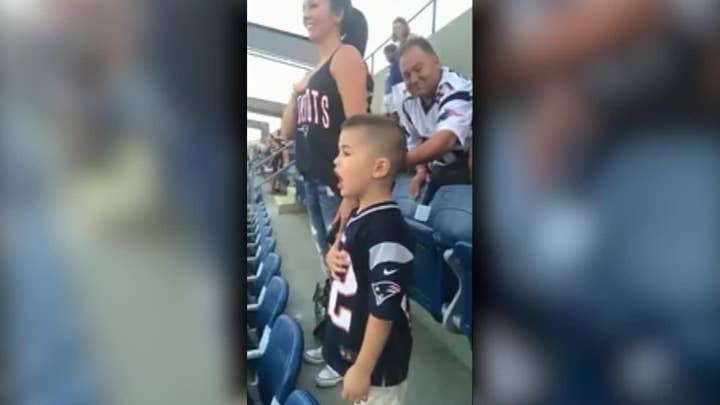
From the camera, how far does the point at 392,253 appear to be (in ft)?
3.44

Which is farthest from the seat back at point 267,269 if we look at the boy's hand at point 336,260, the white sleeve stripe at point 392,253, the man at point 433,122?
the man at point 433,122

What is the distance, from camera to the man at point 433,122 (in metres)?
1.04

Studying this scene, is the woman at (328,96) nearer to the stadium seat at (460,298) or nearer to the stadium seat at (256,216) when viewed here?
the stadium seat at (256,216)

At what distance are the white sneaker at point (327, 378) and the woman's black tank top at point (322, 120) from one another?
1.21ft

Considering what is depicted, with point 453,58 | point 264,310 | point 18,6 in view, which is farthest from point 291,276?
point 18,6

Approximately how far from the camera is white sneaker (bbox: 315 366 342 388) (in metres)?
1.06

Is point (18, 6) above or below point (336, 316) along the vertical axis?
above

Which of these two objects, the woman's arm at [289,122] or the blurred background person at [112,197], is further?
the woman's arm at [289,122]

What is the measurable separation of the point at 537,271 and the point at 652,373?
0.28m

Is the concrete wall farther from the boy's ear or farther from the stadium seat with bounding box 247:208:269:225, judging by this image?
the stadium seat with bounding box 247:208:269:225

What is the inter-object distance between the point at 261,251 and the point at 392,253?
281mm

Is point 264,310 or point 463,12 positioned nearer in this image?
point 463,12

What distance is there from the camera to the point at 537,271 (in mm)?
1039

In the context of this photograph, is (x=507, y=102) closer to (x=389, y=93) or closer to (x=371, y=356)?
(x=389, y=93)
